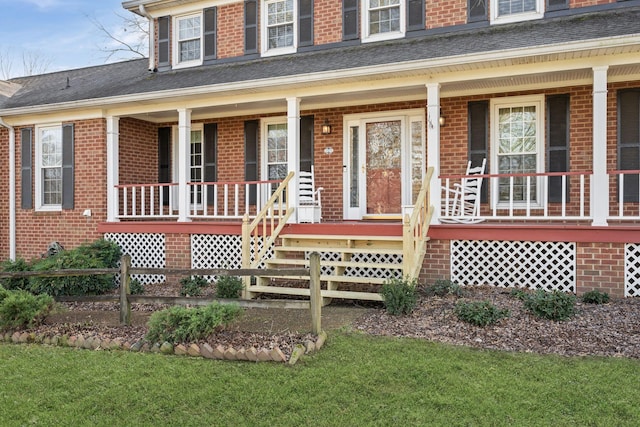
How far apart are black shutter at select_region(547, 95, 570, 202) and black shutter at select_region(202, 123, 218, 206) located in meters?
7.01

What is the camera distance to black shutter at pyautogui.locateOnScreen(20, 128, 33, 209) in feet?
40.9

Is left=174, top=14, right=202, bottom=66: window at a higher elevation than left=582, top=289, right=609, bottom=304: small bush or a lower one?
higher

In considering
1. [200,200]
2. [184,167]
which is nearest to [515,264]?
[184,167]

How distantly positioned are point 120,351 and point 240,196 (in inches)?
254

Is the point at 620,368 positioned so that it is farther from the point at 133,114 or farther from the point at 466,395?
the point at 133,114

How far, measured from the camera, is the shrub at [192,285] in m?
9.39

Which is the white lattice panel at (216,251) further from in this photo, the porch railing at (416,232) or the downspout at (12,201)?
the downspout at (12,201)

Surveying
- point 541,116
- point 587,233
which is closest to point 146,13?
point 541,116

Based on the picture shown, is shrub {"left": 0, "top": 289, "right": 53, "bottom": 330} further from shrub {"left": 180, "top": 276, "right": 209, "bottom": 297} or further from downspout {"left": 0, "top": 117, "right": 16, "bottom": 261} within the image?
downspout {"left": 0, "top": 117, "right": 16, "bottom": 261}

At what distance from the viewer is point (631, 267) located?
310 inches

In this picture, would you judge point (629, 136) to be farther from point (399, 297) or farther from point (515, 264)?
point (399, 297)

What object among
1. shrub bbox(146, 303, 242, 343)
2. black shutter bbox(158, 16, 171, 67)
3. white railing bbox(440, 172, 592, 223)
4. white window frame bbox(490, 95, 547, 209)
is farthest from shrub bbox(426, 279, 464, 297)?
black shutter bbox(158, 16, 171, 67)

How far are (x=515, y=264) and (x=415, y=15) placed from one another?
208 inches

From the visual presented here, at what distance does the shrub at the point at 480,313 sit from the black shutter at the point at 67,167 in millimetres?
9056
